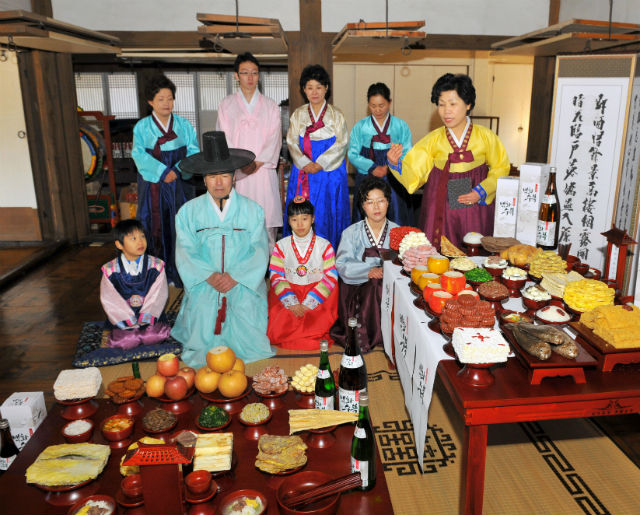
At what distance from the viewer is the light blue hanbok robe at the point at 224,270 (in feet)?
14.4

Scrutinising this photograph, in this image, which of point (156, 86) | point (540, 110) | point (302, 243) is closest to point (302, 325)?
point (302, 243)

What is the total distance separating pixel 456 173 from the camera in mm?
4309

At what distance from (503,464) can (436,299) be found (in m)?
1.16

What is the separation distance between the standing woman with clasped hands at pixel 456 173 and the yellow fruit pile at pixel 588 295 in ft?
5.93

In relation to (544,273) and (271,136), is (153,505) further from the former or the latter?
(271,136)

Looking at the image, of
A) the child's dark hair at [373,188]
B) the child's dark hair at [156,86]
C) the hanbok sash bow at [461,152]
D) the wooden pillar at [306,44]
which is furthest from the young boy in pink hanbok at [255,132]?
the hanbok sash bow at [461,152]

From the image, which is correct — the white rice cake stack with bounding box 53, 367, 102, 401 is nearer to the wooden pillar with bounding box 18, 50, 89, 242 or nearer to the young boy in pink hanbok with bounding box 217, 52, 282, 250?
the young boy in pink hanbok with bounding box 217, 52, 282, 250

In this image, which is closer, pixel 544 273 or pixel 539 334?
pixel 539 334

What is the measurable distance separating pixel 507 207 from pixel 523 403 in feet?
6.47

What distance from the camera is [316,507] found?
176 cm

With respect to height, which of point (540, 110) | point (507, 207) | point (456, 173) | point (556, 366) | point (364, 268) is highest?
point (540, 110)

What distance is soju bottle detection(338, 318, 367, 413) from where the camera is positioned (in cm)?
231

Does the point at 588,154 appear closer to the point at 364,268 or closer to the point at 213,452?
the point at 364,268

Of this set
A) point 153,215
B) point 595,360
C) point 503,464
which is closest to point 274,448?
point 595,360
